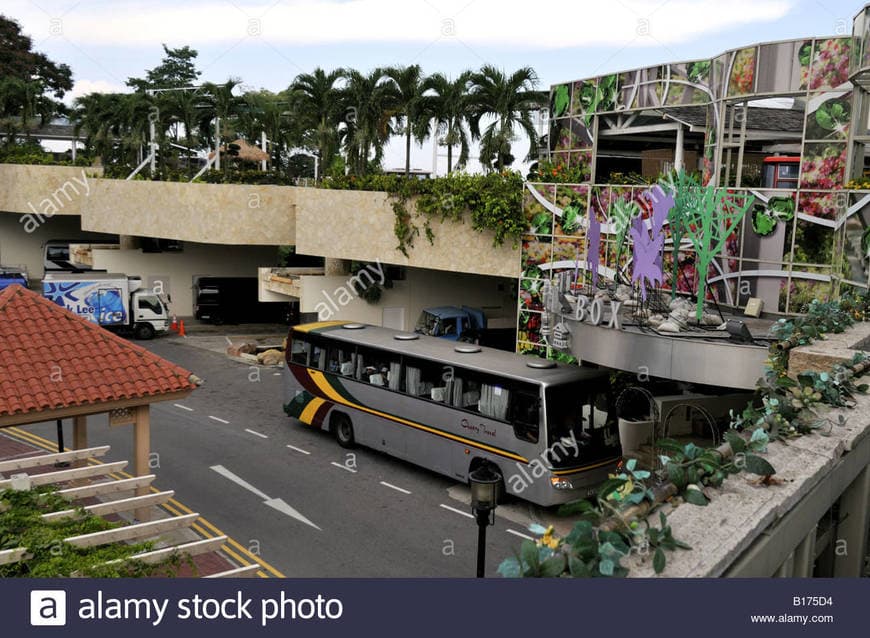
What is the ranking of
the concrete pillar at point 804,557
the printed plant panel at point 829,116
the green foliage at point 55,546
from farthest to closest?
1. the printed plant panel at point 829,116
2. the green foliage at point 55,546
3. the concrete pillar at point 804,557

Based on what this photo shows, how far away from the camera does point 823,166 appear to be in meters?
19.2

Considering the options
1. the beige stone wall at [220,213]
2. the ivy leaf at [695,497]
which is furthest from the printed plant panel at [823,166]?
the beige stone wall at [220,213]

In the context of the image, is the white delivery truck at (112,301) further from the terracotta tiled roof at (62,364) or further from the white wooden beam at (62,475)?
the white wooden beam at (62,475)

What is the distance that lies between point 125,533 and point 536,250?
17497 mm

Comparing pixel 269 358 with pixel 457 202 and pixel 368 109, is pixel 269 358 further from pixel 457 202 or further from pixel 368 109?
pixel 368 109

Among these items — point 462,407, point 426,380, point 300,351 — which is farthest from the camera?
point 300,351

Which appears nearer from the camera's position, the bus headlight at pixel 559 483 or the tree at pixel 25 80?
the bus headlight at pixel 559 483

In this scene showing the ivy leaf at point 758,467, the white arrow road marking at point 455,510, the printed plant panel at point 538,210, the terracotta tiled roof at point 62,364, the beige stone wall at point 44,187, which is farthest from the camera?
the beige stone wall at point 44,187

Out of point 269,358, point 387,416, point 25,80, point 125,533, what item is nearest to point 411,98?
point 269,358

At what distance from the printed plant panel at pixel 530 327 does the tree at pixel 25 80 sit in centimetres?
4211

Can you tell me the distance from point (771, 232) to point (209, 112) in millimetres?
28775

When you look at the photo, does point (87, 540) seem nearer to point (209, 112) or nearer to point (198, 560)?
point (198, 560)

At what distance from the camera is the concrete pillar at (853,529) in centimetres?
770

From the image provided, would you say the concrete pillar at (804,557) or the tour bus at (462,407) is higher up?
the concrete pillar at (804,557)
